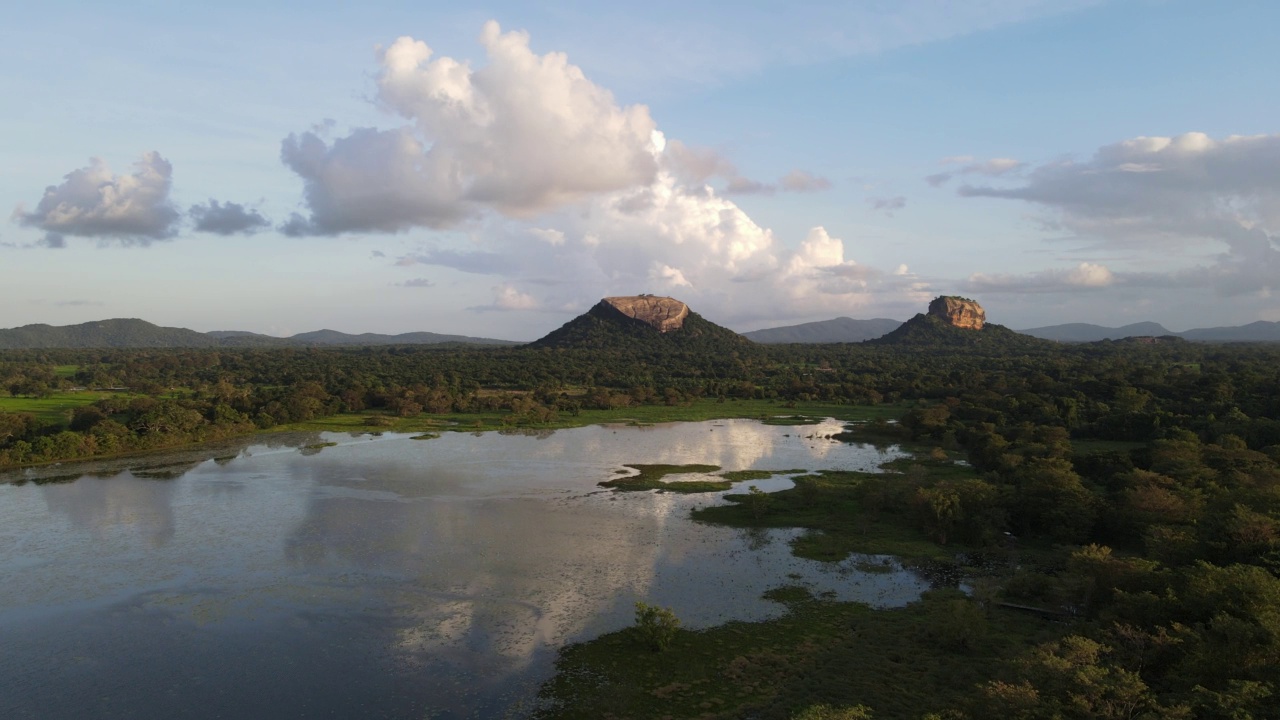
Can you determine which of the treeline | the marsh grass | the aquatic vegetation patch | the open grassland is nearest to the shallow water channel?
the marsh grass

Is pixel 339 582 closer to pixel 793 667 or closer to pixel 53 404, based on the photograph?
pixel 793 667

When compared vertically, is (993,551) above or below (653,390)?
below

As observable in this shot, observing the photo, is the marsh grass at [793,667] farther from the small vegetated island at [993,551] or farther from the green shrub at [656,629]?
the green shrub at [656,629]

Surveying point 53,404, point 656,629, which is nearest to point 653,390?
point 53,404

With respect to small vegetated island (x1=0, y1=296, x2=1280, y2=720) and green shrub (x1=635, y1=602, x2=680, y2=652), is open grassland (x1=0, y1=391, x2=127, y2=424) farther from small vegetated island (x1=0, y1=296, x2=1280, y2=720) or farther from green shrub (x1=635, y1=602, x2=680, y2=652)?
green shrub (x1=635, y1=602, x2=680, y2=652)

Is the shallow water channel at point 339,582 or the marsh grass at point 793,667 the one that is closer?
the marsh grass at point 793,667

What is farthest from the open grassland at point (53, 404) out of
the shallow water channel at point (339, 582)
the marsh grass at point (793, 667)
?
the marsh grass at point (793, 667)

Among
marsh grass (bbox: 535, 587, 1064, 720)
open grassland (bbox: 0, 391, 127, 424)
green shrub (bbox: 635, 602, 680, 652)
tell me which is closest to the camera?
marsh grass (bbox: 535, 587, 1064, 720)
